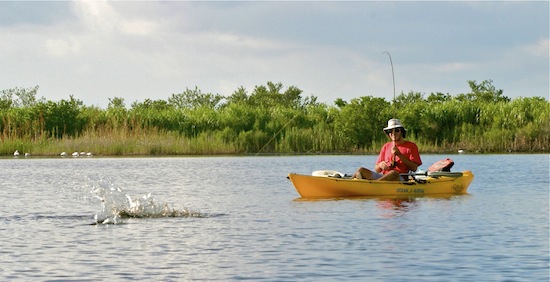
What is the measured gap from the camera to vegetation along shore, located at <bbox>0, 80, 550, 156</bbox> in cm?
4369

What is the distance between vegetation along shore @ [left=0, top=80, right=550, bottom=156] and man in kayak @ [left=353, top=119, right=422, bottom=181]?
79.3 feet

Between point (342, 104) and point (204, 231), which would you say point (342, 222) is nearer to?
point (204, 231)

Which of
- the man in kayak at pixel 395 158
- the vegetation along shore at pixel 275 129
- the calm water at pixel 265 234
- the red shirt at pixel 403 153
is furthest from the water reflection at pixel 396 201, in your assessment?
the vegetation along shore at pixel 275 129

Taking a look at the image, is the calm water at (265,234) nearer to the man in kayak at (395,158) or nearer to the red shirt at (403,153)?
the man in kayak at (395,158)

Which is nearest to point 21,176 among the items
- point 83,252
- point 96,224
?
point 96,224

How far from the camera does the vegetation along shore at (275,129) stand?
43.7m

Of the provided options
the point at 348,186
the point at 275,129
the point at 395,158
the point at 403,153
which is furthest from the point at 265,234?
the point at 275,129

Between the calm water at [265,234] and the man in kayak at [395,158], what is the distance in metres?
0.64

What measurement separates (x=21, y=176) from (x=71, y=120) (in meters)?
20.9

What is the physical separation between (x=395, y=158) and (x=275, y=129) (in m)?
28.1

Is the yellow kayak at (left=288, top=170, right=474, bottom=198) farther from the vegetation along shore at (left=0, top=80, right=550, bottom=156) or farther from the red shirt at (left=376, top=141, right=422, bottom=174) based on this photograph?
the vegetation along shore at (left=0, top=80, right=550, bottom=156)

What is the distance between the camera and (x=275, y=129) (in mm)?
47500

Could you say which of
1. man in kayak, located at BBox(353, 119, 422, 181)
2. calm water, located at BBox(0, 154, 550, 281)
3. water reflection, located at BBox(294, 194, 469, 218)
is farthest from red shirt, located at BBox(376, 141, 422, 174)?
calm water, located at BBox(0, 154, 550, 281)

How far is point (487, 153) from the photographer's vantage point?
143ft
